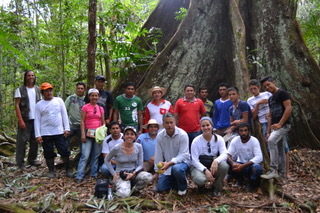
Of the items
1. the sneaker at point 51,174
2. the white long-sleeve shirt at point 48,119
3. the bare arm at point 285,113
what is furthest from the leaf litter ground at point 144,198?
the bare arm at point 285,113

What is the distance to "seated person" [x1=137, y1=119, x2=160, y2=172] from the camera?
229 inches

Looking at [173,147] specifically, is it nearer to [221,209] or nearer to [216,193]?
[216,193]

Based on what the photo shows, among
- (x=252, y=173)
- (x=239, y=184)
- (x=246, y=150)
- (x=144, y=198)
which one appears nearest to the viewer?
(x=144, y=198)

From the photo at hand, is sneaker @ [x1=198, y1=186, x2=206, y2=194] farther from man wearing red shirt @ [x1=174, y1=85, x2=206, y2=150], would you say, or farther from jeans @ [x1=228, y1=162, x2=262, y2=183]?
man wearing red shirt @ [x1=174, y1=85, x2=206, y2=150]

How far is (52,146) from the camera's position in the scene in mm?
6250

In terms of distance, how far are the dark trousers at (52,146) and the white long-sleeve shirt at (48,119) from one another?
0.10 meters

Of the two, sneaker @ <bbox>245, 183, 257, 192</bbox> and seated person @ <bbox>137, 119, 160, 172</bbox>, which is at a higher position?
seated person @ <bbox>137, 119, 160, 172</bbox>

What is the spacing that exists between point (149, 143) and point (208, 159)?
3.94 ft

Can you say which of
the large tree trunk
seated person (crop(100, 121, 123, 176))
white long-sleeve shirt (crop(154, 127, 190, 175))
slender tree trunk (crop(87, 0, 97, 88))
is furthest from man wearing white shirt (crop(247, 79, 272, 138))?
slender tree trunk (crop(87, 0, 97, 88))

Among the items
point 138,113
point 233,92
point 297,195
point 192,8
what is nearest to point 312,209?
point 297,195

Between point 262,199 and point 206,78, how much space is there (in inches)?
143

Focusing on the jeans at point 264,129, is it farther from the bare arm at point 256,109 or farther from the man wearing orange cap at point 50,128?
the man wearing orange cap at point 50,128

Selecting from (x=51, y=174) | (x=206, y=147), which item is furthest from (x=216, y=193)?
(x=51, y=174)

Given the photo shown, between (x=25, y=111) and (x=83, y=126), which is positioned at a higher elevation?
(x=25, y=111)
